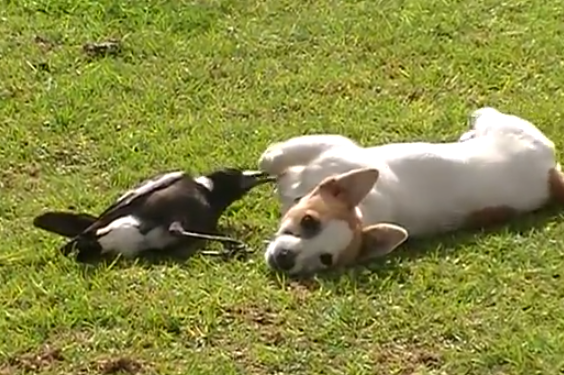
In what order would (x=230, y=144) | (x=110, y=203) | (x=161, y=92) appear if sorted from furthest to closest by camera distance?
(x=161, y=92) → (x=230, y=144) → (x=110, y=203)

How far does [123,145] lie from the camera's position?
263 inches

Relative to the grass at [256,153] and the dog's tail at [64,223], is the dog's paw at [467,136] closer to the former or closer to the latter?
the grass at [256,153]

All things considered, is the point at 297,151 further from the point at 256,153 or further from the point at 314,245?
the point at 314,245

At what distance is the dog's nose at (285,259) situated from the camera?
5371 mm

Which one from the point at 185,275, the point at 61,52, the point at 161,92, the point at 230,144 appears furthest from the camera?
the point at 61,52

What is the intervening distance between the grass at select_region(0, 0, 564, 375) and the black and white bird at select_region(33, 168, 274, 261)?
91 millimetres

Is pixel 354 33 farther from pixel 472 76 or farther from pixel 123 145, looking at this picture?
pixel 123 145

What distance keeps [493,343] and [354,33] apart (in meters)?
3.61

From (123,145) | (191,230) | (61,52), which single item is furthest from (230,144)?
(61,52)

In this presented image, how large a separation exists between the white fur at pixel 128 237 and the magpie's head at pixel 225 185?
33cm

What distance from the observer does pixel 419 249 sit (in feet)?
18.6

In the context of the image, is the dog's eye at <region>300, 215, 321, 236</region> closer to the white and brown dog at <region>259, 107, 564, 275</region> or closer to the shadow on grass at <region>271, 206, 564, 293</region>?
the white and brown dog at <region>259, 107, 564, 275</region>

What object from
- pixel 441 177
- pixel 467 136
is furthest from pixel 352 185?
pixel 467 136

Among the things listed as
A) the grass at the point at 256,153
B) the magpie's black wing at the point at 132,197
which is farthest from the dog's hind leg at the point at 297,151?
the magpie's black wing at the point at 132,197
